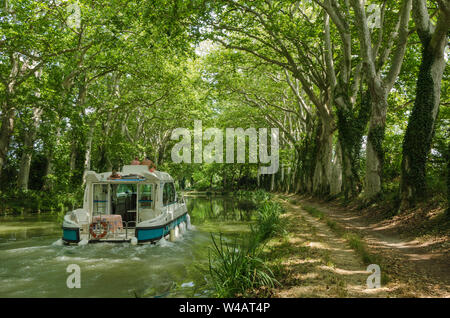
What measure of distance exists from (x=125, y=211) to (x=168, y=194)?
2.05m

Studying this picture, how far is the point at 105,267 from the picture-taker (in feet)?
29.0

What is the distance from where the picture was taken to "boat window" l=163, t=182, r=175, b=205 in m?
13.5

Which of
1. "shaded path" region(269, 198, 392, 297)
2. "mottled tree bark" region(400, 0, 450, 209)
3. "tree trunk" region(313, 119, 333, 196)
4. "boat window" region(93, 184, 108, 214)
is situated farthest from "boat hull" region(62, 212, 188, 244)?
"tree trunk" region(313, 119, 333, 196)

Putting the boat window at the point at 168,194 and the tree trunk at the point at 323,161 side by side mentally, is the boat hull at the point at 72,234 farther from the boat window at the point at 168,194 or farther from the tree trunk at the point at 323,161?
the tree trunk at the point at 323,161

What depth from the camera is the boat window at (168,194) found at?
13.5 m

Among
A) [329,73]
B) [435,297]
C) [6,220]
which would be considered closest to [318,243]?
[435,297]

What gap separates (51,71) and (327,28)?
1747cm

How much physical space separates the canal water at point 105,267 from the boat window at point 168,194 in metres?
1.77

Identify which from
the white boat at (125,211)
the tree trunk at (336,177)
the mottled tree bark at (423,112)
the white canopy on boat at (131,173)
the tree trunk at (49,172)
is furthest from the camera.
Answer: the tree trunk at (49,172)

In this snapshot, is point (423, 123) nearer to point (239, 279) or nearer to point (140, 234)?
point (239, 279)

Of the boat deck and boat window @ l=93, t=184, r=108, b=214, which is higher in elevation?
boat window @ l=93, t=184, r=108, b=214

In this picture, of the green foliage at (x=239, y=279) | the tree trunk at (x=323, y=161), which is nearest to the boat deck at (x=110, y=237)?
the green foliage at (x=239, y=279)

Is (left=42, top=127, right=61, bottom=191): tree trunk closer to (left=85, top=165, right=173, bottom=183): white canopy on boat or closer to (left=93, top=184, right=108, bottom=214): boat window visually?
(left=93, top=184, right=108, bottom=214): boat window
